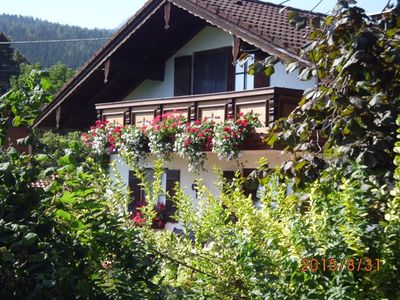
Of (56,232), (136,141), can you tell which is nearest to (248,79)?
(136,141)

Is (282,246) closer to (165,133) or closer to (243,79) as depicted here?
(165,133)

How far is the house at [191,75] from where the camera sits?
11.5 meters

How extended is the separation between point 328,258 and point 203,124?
31.6ft

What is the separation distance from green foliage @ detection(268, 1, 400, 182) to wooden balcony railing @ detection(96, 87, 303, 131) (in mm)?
5943

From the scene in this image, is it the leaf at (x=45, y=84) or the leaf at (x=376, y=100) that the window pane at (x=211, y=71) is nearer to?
the leaf at (x=376, y=100)

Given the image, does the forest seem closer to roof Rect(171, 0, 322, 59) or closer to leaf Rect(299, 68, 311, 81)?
leaf Rect(299, 68, 311, 81)

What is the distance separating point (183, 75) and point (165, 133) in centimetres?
280

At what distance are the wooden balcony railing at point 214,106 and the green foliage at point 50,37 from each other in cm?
5731

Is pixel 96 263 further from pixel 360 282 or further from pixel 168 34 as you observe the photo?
pixel 168 34

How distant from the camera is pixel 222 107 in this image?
12.3 metres

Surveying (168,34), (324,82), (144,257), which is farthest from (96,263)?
(168,34)

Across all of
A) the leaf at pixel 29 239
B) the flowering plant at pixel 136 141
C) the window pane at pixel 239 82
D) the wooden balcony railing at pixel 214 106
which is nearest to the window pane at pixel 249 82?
the window pane at pixel 239 82
